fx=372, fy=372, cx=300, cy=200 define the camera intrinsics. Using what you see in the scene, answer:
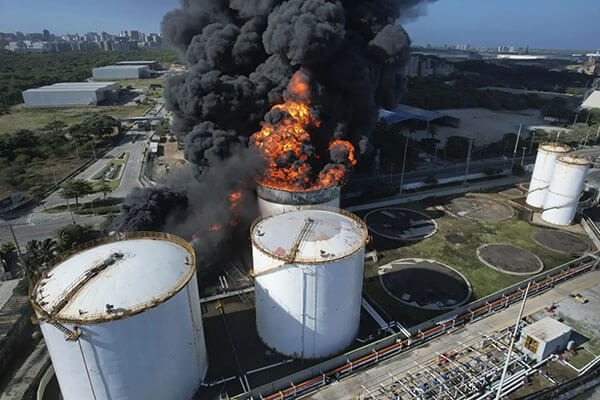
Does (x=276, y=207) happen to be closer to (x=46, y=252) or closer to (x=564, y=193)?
(x=46, y=252)

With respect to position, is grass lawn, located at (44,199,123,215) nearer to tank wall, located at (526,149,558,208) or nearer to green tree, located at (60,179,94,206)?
green tree, located at (60,179,94,206)

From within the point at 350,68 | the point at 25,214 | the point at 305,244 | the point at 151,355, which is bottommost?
the point at 25,214

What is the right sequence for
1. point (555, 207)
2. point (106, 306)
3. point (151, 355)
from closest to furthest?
1. point (106, 306)
2. point (151, 355)
3. point (555, 207)

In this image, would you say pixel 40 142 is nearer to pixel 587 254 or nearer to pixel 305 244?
pixel 305 244

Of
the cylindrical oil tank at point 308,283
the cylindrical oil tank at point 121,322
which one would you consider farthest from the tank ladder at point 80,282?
the cylindrical oil tank at point 308,283


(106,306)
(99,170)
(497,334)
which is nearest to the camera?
(106,306)

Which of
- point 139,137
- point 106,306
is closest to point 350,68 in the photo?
point 106,306

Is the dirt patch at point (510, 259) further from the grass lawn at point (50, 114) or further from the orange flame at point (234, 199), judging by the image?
the grass lawn at point (50, 114)
